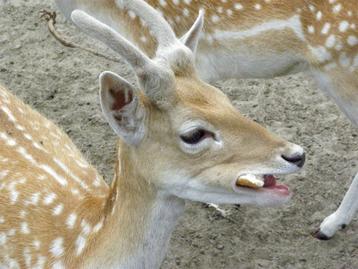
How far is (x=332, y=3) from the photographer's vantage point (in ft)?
11.1

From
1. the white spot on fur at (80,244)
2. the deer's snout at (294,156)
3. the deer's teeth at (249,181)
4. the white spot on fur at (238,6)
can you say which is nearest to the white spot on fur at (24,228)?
the white spot on fur at (80,244)

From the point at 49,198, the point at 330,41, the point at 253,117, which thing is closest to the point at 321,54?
the point at 330,41

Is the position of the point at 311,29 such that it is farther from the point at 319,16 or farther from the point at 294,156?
the point at 294,156

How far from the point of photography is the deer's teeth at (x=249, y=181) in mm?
2414

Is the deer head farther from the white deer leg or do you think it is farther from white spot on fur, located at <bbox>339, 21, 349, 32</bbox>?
the white deer leg

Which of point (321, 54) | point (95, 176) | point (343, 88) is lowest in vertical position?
point (95, 176)

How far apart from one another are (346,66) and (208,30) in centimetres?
65

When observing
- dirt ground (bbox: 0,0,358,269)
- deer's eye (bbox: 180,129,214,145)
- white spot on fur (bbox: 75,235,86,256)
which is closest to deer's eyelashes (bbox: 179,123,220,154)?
deer's eye (bbox: 180,129,214,145)

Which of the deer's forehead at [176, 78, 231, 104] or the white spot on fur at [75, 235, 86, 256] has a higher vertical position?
the deer's forehead at [176, 78, 231, 104]

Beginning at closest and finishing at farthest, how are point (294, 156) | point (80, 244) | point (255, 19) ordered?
point (294, 156) → point (80, 244) → point (255, 19)

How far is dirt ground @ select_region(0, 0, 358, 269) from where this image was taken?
3.79 metres

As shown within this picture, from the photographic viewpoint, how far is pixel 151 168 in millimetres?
2475

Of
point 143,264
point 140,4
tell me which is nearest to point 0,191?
point 143,264

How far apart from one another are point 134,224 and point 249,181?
43cm
